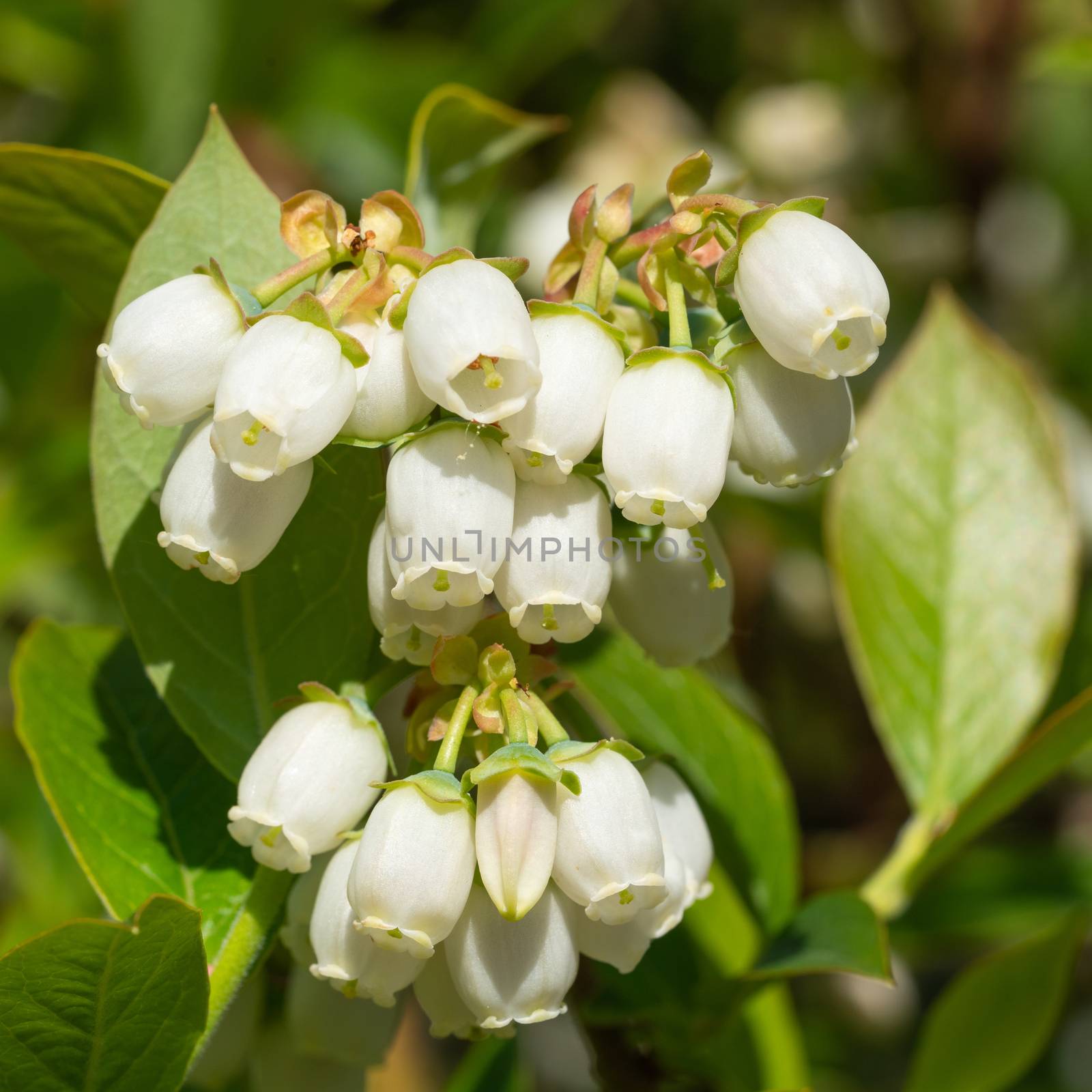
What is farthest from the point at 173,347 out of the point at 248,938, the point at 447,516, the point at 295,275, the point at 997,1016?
the point at 997,1016

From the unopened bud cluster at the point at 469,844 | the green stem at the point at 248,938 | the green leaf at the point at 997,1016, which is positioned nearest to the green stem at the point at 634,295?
the unopened bud cluster at the point at 469,844

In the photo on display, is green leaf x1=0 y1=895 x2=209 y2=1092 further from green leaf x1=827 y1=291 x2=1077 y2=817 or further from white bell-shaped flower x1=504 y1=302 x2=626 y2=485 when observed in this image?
green leaf x1=827 y1=291 x2=1077 y2=817

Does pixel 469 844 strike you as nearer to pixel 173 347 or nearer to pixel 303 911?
pixel 303 911

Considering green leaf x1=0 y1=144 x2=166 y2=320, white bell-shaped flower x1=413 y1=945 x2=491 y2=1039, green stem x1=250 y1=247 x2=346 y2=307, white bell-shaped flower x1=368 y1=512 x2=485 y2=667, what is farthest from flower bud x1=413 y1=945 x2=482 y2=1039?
green leaf x1=0 y1=144 x2=166 y2=320

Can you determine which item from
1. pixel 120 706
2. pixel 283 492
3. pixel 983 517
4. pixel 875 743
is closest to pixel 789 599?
pixel 875 743

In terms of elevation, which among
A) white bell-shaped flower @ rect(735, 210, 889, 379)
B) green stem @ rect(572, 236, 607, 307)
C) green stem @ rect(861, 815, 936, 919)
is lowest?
green stem @ rect(861, 815, 936, 919)

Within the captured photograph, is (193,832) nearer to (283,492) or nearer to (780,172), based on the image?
(283,492)

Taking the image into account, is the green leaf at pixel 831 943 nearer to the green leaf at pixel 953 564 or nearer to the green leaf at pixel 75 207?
the green leaf at pixel 953 564
